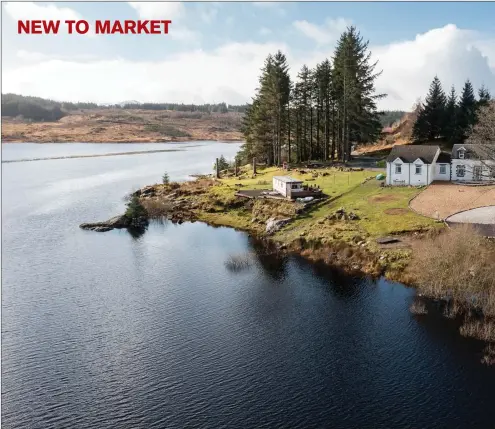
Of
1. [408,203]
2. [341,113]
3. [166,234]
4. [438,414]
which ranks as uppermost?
[341,113]

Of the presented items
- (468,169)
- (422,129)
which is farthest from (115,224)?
(422,129)

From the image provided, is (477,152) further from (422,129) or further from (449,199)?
(422,129)

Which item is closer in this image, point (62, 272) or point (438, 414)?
point (438, 414)

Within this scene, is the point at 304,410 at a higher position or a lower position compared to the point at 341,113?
lower

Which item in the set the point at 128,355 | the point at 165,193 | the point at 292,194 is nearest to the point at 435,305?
the point at 128,355

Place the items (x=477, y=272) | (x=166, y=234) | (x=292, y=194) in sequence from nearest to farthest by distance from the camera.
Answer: (x=477, y=272) < (x=166, y=234) < (x=292, y=194)

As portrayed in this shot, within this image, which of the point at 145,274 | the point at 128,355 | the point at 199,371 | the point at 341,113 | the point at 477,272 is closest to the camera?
the point at 199,371

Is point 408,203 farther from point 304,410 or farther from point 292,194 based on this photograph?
point 304,410

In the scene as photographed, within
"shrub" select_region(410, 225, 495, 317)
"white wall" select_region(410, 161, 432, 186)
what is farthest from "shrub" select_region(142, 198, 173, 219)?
"shrub" select_region(410, 225, 495, 317)
